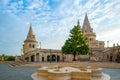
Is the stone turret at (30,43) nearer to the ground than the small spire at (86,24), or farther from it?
nearer to the ground

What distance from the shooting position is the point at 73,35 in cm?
4409

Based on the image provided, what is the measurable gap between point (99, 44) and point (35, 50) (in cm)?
3310

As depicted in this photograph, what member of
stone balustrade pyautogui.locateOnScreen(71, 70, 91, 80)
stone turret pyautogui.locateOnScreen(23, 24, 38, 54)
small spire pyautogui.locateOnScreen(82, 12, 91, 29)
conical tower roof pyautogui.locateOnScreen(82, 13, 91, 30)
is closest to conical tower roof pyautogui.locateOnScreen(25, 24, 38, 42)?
stone turret pyautogui.locateOnScreen(23, 24, 38, 54)

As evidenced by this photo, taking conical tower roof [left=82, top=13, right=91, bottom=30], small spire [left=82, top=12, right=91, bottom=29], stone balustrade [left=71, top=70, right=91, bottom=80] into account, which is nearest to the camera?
stone balustrade [left=71, top=70, right=91, bottom=80]

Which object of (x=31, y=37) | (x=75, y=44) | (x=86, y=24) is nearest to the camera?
Answer: (x=75, y=44)

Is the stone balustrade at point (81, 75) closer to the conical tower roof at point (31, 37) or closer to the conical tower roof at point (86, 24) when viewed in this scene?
the conical tower roof at point (31, 37)

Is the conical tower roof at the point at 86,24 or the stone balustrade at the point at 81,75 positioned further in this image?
the conical tower roof at the point at 86,24

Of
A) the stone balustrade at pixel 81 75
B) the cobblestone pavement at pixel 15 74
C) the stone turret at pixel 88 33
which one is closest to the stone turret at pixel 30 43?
→ the stone turret at pixel 88 33

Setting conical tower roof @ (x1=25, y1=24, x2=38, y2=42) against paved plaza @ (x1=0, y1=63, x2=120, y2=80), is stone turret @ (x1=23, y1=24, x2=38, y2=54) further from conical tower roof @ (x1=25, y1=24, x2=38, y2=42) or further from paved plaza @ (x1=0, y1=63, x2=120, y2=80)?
paved plaza @ (x1=0, y1=63, x2=120, y2=80)

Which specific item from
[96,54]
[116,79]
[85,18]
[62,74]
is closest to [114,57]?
[96,54]

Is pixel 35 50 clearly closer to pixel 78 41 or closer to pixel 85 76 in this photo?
pixel 78 41

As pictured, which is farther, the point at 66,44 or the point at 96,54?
the point at 96,54

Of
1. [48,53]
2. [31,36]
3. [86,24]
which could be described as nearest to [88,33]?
[86,24]

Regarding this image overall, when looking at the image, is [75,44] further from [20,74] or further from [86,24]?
[86,24]
